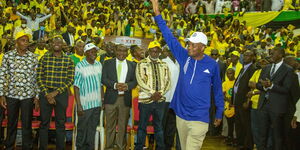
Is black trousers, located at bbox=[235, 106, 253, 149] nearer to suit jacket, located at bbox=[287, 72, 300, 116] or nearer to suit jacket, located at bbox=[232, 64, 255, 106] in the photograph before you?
suit jacket, located at bbox=[232, 64, 255, 106]

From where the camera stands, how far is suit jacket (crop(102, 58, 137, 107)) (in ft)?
23.9

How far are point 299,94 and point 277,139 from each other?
2.58 feet

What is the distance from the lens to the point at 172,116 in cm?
797

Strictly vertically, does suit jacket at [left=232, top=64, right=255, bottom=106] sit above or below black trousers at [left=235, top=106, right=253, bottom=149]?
above

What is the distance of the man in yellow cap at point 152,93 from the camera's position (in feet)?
23.9

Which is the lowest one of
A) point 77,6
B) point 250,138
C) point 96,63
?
point 250,138

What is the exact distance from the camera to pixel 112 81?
7.29 m

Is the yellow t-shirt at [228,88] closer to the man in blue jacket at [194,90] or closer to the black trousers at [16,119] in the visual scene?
the man in blue jacket at [194,90]

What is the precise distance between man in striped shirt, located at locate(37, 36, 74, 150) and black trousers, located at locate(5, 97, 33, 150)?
0.23 metres

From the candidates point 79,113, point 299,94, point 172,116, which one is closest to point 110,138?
point 79,113

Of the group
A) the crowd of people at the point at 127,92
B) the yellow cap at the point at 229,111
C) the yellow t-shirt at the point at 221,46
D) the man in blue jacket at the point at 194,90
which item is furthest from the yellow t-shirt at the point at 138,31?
the man in blue jacket at the point at 194,90

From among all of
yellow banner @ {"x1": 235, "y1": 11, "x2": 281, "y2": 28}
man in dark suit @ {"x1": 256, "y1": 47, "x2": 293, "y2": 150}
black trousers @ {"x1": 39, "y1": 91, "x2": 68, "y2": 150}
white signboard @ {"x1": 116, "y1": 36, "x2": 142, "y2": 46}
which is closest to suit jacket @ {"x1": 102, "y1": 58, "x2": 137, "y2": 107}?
black trousers @ {"x1": 39, "y1": 91, "x2": 68, "y2": 150}

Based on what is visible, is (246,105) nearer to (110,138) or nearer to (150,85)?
(150,85)

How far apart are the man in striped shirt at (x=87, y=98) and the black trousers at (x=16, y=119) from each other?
765 mm
